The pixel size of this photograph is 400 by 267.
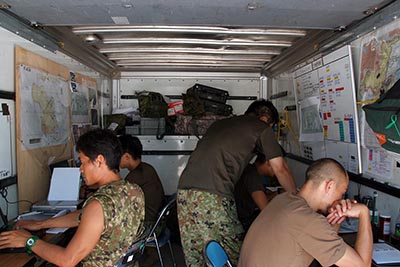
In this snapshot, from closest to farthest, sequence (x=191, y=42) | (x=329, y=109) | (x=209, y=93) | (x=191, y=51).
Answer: (x=329, y=109) → (x=191, y=42) → (x=191, y=51) → (x=209, y=93)

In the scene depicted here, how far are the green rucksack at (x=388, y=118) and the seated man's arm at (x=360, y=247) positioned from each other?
380 millimetres

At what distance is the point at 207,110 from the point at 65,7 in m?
2.74

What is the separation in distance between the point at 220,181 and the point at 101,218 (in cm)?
117

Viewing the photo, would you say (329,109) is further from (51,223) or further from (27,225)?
(27,225)

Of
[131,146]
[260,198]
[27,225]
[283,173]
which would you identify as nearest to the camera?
[27,225]

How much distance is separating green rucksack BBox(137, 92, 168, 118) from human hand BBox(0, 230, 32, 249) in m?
2.92

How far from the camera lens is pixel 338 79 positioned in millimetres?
2830

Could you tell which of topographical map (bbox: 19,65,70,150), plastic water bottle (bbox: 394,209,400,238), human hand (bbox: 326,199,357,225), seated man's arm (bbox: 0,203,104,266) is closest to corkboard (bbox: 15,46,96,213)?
topographical map (bbox: 19,65,70,150)

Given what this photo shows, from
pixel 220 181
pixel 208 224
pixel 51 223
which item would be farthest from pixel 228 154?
pixel 51 223

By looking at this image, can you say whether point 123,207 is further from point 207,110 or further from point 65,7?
point 207,110

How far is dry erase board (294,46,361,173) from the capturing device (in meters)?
2.67

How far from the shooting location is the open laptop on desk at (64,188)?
277cm

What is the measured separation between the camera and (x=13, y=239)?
1737mm

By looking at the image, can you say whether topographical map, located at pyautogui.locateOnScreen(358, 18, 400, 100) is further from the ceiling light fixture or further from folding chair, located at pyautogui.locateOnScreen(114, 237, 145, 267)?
the ceiling light fixture
